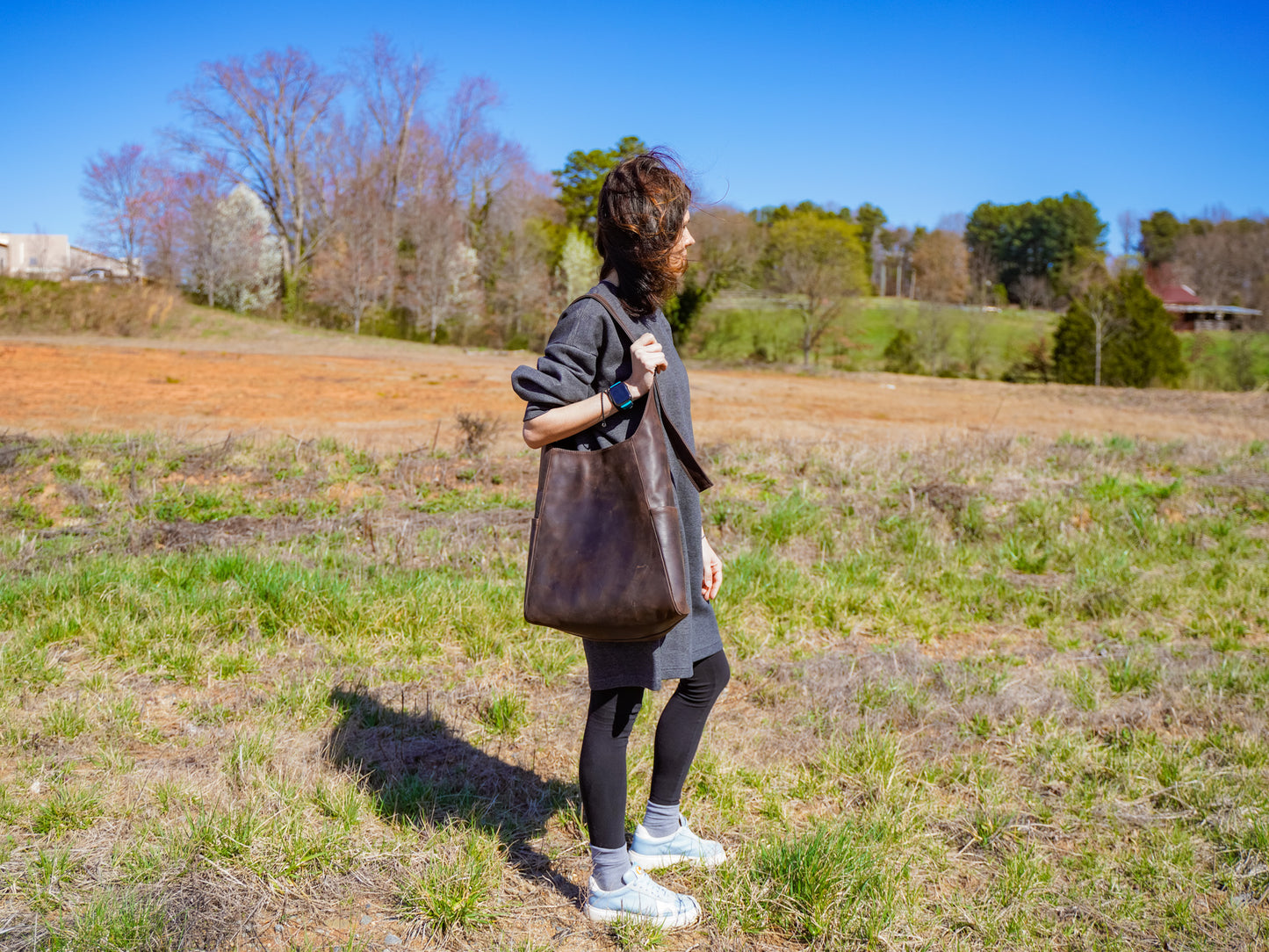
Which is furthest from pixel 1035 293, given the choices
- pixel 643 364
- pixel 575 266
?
pixel 643 364

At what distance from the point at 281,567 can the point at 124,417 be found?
7029 millimetres

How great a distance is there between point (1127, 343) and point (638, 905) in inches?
1181

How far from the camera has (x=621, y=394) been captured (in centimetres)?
202

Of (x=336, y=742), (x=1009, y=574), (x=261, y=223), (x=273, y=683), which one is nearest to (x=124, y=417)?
(x=273, y=683)

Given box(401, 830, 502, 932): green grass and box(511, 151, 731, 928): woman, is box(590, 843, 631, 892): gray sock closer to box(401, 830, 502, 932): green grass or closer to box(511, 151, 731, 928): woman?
box(511, 151, 731, 928): woman

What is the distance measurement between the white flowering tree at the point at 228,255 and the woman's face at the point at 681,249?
119ft

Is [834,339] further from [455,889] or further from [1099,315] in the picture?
[455,889]

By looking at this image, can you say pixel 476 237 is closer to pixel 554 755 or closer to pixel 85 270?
pixel 85 270

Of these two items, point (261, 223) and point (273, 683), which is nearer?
point (273, 683)

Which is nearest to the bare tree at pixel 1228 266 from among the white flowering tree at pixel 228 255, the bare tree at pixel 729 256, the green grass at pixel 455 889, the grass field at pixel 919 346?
the grass field at pixel 919 346

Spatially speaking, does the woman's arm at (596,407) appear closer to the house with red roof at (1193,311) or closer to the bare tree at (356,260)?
the bare tree at (356,260)

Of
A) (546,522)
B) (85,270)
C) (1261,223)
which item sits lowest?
(546,522)

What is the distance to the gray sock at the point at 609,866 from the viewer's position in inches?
88.1

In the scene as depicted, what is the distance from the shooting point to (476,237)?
42.7 metres
